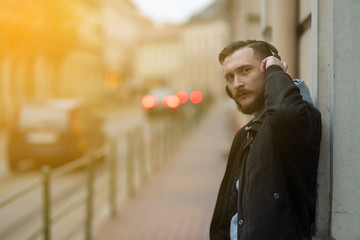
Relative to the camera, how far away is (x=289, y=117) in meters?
1.93

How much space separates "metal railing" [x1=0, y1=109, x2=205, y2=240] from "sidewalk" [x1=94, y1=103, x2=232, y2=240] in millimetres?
264

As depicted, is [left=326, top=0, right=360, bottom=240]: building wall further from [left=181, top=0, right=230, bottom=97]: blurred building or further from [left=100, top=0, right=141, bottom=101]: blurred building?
[left=181, top=0, right=230, bottom=97]: blurred building

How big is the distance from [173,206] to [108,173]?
2978mm

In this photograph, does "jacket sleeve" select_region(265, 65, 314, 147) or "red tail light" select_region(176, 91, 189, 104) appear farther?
"red tail light" select_region(176, 91, 189, 104)

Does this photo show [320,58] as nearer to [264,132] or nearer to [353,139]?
[353,139]

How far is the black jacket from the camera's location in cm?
195

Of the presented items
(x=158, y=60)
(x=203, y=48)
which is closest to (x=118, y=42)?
(x=203, y=48)

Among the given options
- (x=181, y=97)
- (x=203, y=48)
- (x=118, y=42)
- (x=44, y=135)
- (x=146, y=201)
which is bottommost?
(x=146, y=201)

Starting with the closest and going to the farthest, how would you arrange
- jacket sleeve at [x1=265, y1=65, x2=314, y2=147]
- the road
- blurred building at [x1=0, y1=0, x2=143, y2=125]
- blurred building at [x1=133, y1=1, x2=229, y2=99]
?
jacket sleeve at [x1=265, y1=65, x2=314, y2=147]
the road
blurred building at [x1=0, y1=0, x2=143, y2=125]
blurred building at [x1=133, y1=1, x2=229, y2=99]

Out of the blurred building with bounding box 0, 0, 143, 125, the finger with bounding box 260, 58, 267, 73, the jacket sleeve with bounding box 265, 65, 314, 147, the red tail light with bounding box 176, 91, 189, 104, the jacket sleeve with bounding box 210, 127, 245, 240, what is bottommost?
the jacket sleeve with bounding box 210, 127, 245, 240

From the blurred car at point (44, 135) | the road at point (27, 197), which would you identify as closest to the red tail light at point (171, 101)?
the road at point (27, 197)

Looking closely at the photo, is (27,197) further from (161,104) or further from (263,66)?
(161,104)

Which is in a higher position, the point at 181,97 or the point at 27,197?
the point at 181,97

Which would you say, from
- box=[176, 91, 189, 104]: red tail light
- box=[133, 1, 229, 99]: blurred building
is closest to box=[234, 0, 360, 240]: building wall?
box=[176, 91, 189, 104]: red tail light
